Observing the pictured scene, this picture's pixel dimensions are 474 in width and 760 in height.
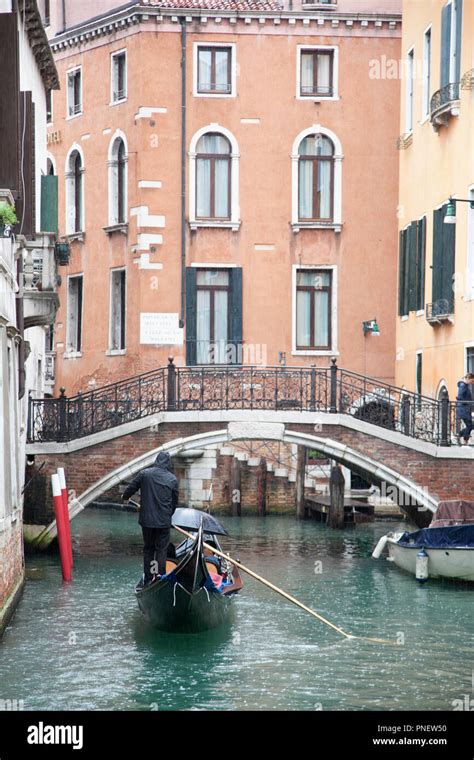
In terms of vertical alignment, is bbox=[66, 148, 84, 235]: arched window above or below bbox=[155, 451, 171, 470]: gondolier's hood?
above

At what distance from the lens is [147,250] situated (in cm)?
2241

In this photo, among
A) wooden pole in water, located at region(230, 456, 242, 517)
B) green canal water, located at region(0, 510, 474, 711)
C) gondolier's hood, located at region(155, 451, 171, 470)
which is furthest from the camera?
wooden pole in water, located at region(230, 456, 242, 517)

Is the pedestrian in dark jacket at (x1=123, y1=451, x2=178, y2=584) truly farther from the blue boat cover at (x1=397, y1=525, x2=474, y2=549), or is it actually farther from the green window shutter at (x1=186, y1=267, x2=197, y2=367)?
the green window shutter at (x1=186, y1=267, x2=197, y2=367)

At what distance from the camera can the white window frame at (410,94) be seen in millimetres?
20703

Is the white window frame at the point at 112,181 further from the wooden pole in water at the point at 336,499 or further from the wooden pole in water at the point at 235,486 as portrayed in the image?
the wooden pole in water at the point at 336,499

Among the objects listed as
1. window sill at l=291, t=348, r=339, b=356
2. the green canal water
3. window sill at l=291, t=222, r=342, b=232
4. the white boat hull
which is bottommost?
the green canal water

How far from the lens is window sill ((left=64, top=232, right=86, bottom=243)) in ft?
78.0

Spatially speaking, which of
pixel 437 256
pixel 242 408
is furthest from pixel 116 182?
pixel 437 256

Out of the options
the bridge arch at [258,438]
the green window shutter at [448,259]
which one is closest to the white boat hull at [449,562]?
the bridge arch at [258,438]

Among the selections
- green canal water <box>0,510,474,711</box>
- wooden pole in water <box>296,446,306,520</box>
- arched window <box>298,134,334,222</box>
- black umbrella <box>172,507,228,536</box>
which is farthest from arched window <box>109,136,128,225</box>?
black umbrella <box>172,507,228,536</box>

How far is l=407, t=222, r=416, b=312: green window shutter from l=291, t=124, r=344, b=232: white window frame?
82.4 inches

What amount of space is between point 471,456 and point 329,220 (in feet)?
20.5

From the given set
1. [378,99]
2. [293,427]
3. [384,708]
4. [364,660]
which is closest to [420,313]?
[293,427]

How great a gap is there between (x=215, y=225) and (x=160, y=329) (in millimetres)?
1748
